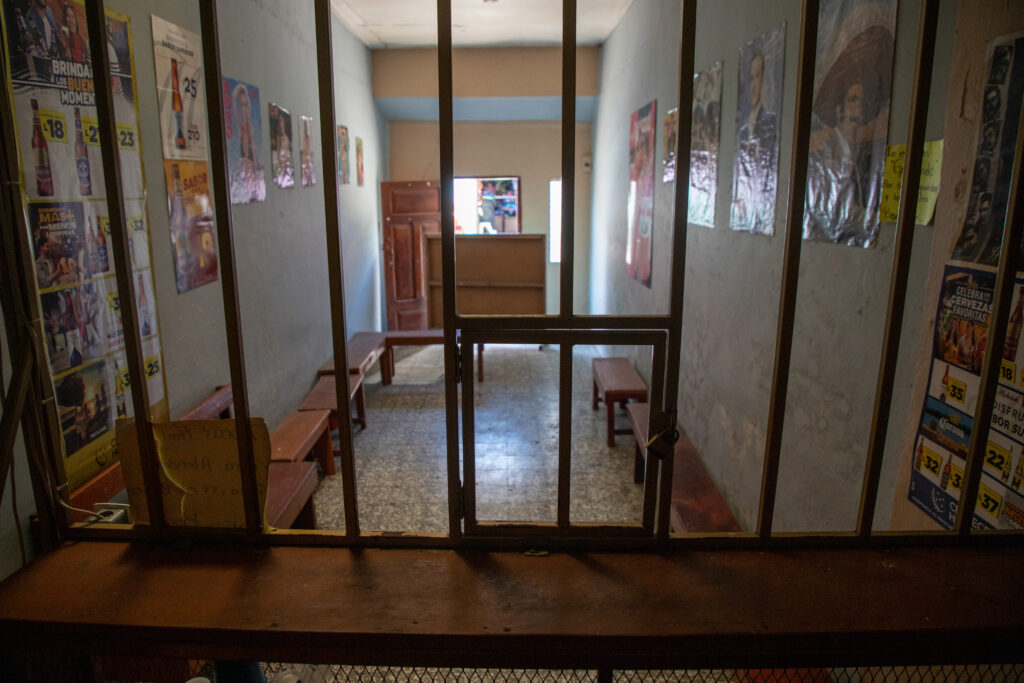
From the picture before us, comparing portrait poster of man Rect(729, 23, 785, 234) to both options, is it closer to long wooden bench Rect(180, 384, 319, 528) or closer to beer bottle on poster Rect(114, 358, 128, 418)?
long wooden bench Rect(180, 384, 319, 528)

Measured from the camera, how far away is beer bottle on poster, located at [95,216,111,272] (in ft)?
6.43

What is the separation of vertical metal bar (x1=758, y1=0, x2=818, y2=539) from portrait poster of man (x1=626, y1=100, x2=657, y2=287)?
337cm

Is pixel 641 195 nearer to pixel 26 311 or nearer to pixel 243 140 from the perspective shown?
pixel 243 140

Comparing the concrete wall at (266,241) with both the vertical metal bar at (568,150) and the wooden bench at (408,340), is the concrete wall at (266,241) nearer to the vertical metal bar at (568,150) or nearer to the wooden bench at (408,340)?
the wooden bench at (408,340)

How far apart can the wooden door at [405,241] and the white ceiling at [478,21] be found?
151cm

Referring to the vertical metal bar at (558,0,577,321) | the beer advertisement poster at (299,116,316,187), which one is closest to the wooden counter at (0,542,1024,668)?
the vertical metal bar at (558,0,577,321)

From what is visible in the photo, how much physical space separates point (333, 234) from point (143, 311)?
1883 millimetres

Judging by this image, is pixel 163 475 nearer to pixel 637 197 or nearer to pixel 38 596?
pixel 38 596

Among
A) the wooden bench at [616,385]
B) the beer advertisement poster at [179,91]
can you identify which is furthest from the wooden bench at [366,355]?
the beer advertisement poster at [179,91]

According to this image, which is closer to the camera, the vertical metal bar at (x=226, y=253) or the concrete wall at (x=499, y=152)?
the vertical metal bar at (x=226, y=253)

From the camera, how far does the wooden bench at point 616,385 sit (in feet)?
13.1

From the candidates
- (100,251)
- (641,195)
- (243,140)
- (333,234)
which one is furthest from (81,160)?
(641,195)

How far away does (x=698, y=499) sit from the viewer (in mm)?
2609

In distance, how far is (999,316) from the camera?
771 millimetres
